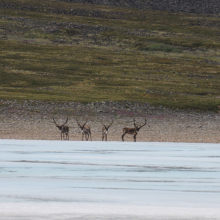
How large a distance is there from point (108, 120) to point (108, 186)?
1172 inches

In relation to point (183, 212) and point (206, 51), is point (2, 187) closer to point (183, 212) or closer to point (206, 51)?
point (183, 212)

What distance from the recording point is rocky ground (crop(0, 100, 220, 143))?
36094 millimetres

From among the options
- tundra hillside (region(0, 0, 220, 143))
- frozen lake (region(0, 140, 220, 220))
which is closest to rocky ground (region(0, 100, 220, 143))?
tundra hillside (region(0, 0, 220, 143))

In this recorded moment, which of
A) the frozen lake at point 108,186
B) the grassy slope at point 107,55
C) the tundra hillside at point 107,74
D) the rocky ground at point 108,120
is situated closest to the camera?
the frozen lake at point 108,186

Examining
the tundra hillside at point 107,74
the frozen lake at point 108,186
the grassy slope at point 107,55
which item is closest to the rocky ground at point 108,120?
the tundra hillside at point 107,74

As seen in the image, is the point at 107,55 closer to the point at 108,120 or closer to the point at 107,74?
the point at 107,74

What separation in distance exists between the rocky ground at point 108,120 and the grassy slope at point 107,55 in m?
3.08

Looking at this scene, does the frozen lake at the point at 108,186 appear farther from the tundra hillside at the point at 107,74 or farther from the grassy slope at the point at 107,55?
the grassy slope at the point at 107,55

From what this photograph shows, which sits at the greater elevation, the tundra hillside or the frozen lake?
the tundra hillside

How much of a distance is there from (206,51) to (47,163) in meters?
110

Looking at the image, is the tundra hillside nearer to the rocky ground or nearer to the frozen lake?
the rocky ground

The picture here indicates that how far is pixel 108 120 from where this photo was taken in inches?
1740

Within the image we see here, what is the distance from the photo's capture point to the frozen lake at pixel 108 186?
11.2 metres

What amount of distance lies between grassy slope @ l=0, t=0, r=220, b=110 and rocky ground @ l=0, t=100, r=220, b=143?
10.1ft
